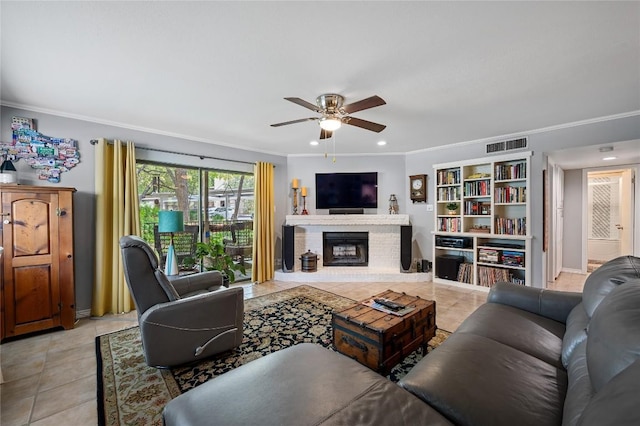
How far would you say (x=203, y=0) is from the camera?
1445 mm

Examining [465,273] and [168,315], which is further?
[465,273]

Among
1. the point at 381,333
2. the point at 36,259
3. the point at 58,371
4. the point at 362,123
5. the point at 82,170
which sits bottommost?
the point at 58,371

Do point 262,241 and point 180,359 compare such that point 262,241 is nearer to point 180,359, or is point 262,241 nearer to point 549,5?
point 180,359

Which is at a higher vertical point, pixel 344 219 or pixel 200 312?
pixel 344 219

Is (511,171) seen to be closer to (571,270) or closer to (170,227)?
(571,270)

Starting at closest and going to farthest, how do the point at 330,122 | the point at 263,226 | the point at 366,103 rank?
1. the point at 366,103
2. the point at 330,122
3. the point at 263,226

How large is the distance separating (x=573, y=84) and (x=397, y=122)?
5.35ft

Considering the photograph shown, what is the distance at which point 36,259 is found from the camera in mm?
2654

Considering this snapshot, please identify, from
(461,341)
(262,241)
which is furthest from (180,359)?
(262,241)

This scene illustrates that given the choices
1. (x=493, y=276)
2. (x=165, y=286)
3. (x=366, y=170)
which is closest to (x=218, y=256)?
(x=165, y=286)

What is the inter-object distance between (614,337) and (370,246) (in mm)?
4279

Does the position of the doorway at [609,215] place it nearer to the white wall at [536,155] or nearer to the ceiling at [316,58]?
the white wall at [536,155]

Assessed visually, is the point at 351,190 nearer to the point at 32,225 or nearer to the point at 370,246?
the point at 370,246

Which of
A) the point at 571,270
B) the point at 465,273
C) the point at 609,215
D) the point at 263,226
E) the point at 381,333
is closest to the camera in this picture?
the point at 381,333
